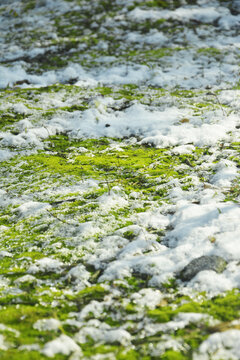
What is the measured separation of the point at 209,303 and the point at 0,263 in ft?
7.58

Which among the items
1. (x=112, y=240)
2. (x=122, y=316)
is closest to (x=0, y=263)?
(x=112, y=240)

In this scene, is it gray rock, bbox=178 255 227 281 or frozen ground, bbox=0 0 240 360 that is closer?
frozen ground, bbox=0 0 240 360

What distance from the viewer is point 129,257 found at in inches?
130

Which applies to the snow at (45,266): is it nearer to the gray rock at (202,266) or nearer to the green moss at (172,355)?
the gray rock at (202,266)

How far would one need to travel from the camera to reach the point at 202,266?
9.83ft

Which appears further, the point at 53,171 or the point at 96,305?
the point at 53,171

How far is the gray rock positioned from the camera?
9.68ft

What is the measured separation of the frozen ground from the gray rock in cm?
1

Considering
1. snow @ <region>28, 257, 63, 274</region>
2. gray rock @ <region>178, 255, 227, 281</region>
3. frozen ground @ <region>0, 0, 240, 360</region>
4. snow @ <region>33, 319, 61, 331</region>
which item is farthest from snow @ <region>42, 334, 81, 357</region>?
gray rock @ <region>178, 255, 227, 281</region>

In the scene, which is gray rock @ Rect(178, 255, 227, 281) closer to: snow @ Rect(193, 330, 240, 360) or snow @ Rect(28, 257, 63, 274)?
snow @ Rect(193, 330, 240, 360)

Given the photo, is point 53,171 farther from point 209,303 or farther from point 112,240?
point 209,303

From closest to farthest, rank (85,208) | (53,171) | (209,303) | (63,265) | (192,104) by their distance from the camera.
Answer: (209,303), (63,265), (85,208), (53,171), (192,104)

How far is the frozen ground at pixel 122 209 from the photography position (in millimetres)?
2463

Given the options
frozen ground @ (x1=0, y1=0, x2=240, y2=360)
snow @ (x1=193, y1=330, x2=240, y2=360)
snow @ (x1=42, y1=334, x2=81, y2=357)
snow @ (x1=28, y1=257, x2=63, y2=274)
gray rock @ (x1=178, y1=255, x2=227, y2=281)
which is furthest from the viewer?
snow @ (x1=28, y1=257, x2=63, y2=274)
